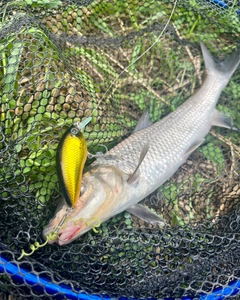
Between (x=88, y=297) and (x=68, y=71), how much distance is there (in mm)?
1169

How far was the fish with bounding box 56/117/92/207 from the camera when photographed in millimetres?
1320

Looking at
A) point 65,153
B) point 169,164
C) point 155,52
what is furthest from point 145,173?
point 155,52

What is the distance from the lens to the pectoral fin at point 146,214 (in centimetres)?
179

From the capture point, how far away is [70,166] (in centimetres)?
132

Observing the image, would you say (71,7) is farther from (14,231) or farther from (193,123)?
(14,231)

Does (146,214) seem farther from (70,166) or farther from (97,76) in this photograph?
(97,76)

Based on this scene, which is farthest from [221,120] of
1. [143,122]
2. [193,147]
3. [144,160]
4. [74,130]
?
[74,130]

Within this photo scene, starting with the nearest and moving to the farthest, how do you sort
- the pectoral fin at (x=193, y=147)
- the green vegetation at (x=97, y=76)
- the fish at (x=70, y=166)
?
the fish at (x=70, y=166)
the green vegetation at (x=97, y=76)
the pectoral fin at (x=193, y=147)

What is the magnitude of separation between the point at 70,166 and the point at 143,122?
0.85 metres

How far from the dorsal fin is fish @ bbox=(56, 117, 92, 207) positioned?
73 cm

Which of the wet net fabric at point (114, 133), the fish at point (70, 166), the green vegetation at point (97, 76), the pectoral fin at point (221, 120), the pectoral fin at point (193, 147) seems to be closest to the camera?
the fish at point (70, 166)

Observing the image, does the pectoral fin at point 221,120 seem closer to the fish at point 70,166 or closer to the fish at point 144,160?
the fish at point 144,160

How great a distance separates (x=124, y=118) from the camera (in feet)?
6.91

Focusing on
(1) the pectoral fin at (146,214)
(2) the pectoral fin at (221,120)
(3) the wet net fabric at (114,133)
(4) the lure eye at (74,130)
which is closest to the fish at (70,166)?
(4) the lure eye at (74,130)
